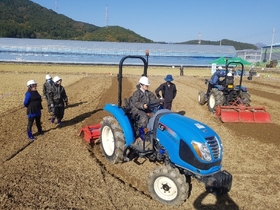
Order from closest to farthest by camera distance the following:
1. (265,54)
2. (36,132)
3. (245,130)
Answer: (36,132) → (245,130) → (265,54)

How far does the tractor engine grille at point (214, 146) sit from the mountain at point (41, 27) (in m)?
103

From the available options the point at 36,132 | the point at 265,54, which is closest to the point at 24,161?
the point at 36,132

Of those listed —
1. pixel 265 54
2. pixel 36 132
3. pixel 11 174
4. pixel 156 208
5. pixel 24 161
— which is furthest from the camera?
pixel 265 54

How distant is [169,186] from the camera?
150 inches

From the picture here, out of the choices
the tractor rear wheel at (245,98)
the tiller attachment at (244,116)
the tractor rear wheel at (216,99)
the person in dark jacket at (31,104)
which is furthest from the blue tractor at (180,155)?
the tractor rear wheel at (245,98)

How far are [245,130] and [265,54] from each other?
2828 inches

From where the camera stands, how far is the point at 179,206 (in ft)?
12.5

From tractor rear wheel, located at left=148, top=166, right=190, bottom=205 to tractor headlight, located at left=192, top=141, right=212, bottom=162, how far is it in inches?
16.3

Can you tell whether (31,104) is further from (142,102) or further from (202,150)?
(202,150)

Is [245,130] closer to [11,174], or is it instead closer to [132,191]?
[132,191]

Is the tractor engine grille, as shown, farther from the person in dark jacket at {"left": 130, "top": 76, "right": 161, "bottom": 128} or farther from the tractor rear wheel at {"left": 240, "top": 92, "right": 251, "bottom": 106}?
the tractor rear wheel at {"left": 240, "top": 92, "right": 251, "bottom": 106}

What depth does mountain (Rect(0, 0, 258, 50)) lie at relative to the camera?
10319 centimetres

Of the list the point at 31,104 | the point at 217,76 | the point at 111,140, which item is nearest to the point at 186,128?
the point at 111,140

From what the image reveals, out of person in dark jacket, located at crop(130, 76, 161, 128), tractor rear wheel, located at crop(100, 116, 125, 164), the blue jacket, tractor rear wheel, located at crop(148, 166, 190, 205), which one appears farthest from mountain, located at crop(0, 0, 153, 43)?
tractor rear wheel, located at crop(148, 166, 190, 205)
